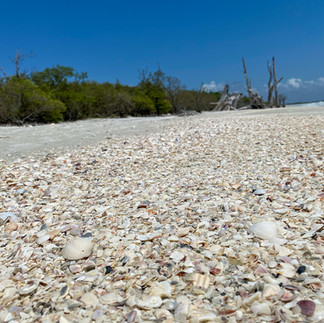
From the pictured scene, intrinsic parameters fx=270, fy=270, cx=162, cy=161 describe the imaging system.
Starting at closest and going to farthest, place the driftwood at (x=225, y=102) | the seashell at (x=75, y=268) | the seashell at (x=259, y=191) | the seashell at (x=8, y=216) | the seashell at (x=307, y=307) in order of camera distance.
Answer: the seashell at (x=307, y=307), the seashell at (x=75, y=268), the seashell at (x=8, y=216), the seashell at (x=259, y=191), the driftwood at (x=225, y=102)

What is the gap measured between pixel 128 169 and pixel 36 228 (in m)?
2.06

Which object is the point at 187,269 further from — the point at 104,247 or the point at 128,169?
the point at 128,169

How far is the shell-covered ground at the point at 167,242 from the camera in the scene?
1575 mm

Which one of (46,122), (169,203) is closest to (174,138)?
(169,203)

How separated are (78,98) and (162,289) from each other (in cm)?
2116

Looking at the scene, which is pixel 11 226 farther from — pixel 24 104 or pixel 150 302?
pixel 24 104

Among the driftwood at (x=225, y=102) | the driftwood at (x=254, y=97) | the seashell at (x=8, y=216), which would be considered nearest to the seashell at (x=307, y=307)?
the seashell at (x=8, y=216)

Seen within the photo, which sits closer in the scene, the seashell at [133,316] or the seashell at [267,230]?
the seashell at [133,316]

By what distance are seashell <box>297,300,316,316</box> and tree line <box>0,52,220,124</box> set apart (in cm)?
1720

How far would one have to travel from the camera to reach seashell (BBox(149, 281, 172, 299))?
165cm

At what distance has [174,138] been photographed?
670cm

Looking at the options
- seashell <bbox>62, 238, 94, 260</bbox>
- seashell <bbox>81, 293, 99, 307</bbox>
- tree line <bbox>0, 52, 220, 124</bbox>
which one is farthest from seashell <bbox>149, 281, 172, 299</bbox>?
tree line <bbox>0, 52, 220, 124</bbox>

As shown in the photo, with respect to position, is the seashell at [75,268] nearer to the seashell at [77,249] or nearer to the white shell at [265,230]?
the seashell at [77,249]

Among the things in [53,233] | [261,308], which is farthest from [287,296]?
[53,233]
